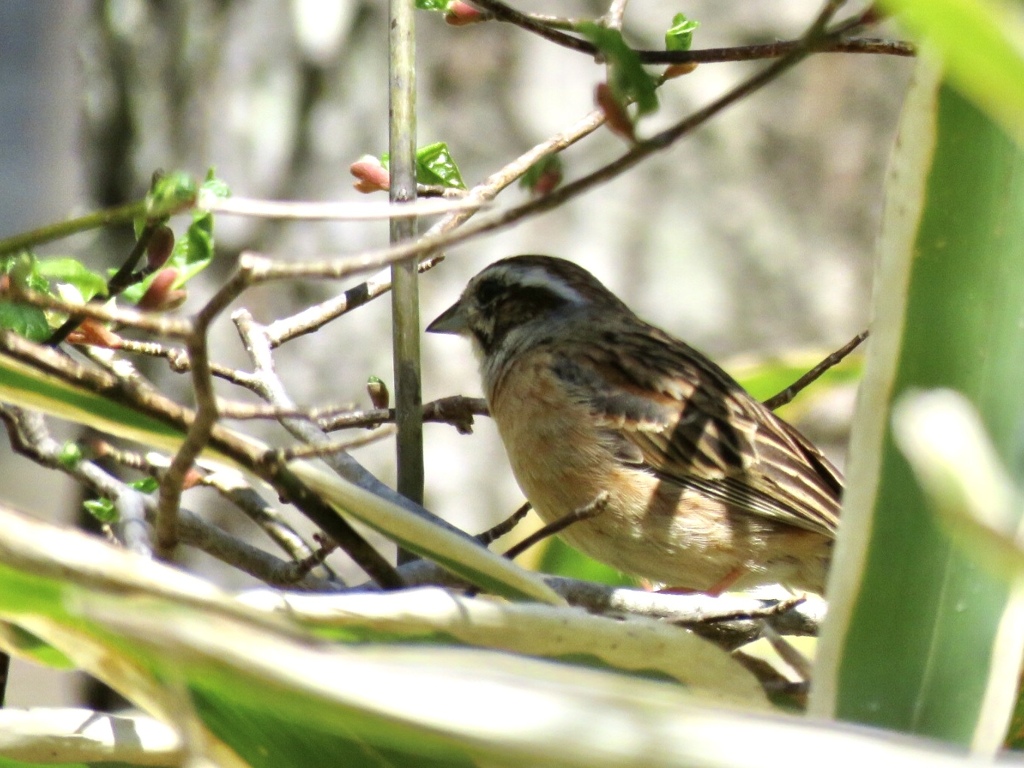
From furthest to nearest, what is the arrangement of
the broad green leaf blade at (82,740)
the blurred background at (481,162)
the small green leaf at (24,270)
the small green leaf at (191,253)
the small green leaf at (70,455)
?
the blurred background at (481,162)
the small green leaf at (70,455)
the small green leaf at (191,253)
the small green leaf at (24,270)
the broad green leaf blade at (82,740)

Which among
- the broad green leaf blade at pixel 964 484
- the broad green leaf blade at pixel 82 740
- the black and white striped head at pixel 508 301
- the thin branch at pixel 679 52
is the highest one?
the black and white striped head at pixel 508 301

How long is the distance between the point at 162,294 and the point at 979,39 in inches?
37.6

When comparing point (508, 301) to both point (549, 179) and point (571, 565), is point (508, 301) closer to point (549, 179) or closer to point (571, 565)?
point (571, 565)

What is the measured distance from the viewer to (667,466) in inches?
104

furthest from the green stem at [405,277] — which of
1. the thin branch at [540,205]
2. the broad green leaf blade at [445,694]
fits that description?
the broad green leaf blade at [445,694]

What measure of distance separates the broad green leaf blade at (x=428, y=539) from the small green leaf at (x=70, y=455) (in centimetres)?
45

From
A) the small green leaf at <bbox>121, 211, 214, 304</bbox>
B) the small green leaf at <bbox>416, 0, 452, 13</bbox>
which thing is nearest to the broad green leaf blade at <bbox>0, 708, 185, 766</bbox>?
the small green leaf at <bbox>121, 211, 214, 304</bbox>

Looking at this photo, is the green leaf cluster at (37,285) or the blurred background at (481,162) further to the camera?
the blurred background at (481,162)

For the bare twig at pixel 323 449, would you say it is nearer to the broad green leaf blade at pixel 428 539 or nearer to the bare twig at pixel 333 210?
the broad green leaf blade at pixel 428 539

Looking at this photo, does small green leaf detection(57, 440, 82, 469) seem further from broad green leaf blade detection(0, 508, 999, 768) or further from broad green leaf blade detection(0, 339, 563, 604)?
broad green leaf blade detection(0, 508, 999, 768)

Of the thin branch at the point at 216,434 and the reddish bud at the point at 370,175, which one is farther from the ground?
the reddish bud at the point at 370,175

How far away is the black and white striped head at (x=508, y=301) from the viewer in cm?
301

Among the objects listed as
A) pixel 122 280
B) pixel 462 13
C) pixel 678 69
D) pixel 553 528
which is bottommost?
pixel 553 528

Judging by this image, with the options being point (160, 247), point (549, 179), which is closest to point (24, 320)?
point (160, 247)
